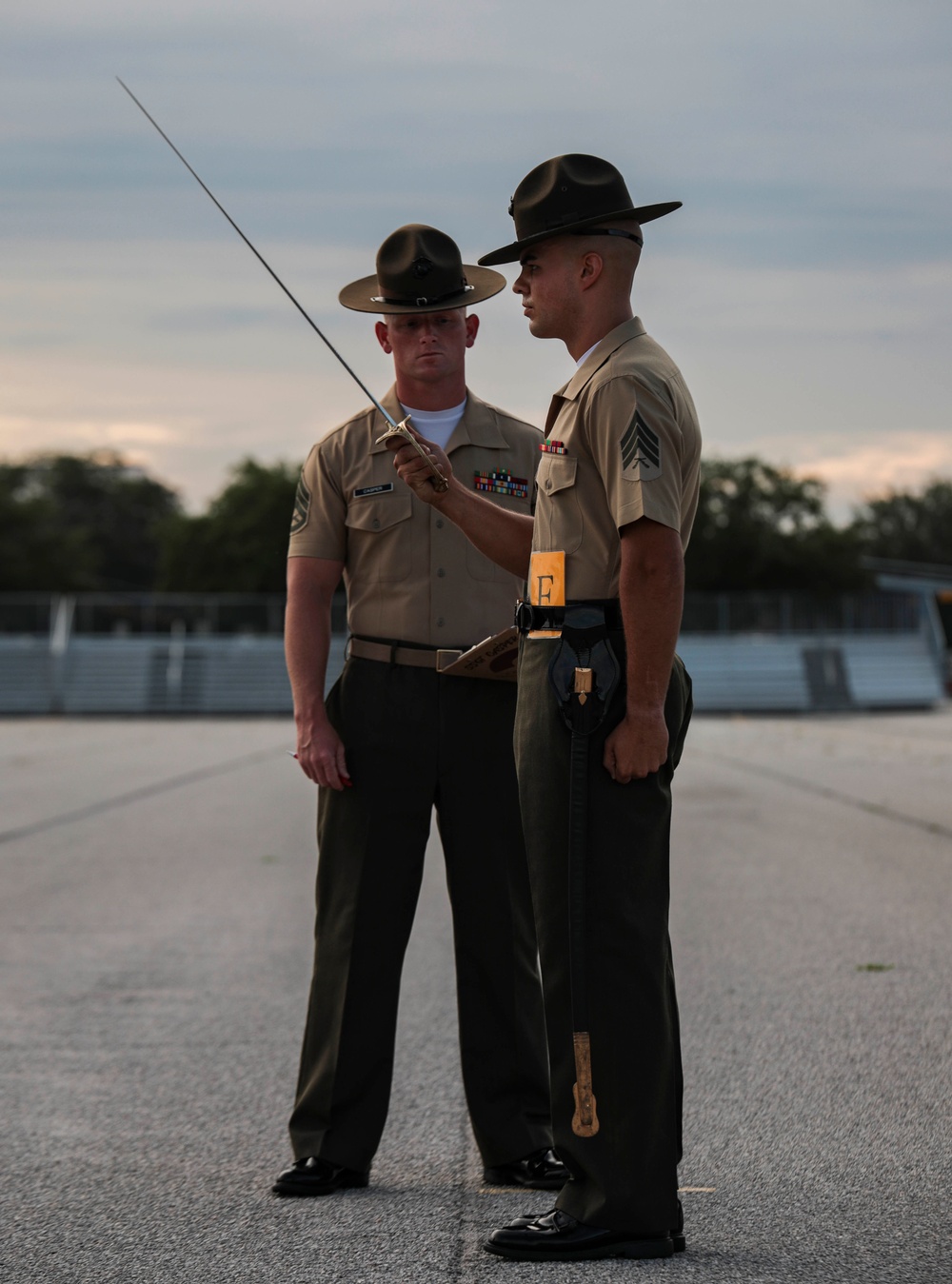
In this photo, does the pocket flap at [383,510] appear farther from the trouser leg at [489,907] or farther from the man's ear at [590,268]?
the man's ear at [590,268]

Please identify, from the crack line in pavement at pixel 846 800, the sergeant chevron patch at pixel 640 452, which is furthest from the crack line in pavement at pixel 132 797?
the sergeant chevron patch at pixel 640 452

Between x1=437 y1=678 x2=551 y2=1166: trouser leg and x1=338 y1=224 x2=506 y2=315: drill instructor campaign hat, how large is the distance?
2.87 ft

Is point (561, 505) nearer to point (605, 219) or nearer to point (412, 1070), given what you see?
point (605, 219)

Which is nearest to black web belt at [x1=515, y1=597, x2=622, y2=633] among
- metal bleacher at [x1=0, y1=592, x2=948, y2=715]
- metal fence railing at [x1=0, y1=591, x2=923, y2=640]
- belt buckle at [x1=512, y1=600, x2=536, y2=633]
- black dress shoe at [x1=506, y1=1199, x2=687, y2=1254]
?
belt buckle at [x1=512, y1=600, x2=536, y2=633]

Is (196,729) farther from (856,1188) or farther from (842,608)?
(856,1188)

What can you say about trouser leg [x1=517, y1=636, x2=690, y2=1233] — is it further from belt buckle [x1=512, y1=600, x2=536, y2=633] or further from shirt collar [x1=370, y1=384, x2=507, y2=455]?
shirt collar [x1=370, y1=384, x2=507, y2=455]

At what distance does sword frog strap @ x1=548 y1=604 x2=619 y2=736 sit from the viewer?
3068mm

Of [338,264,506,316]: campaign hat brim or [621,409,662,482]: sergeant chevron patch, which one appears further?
[338,264,506,316]: campaign hat brim

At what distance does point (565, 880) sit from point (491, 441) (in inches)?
48.7

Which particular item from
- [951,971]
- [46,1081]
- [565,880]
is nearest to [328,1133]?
[565,880]

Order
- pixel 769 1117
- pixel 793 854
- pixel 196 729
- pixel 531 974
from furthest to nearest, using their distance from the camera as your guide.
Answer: pixel 196 729 → pixel 793 854 → pixel 769 1117 → pixel 531 974

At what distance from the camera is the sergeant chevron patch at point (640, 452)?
3004 millimetres

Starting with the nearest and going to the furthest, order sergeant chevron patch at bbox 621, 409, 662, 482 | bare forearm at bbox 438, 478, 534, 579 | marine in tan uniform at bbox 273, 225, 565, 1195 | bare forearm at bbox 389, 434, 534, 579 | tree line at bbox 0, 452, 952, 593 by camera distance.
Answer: sergeant chevron patch at bbox 621, 409, 662, 482, bare forearm at bbox 389, 434, 534, 579, bare forearm at bbox 438, 478, 534, 579, marine in tan uniform at bbox 273, 225, 565, 1195, tree line at bbox 0, 452, 952, 593

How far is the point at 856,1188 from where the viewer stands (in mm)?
3568
